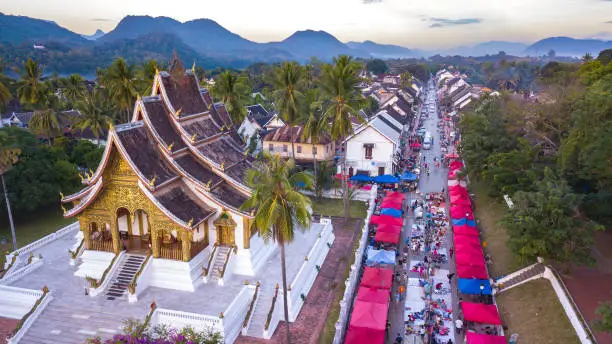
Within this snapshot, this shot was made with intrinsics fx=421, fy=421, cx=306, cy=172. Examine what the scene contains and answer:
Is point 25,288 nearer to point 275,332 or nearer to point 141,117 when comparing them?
point 141,117

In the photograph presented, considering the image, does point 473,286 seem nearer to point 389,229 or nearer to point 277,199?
point 389,229

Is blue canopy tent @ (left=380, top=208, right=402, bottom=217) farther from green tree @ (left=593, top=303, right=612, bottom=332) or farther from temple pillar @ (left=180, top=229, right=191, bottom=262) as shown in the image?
green tree @ (left=593, top=303, right=612, bottom=332)

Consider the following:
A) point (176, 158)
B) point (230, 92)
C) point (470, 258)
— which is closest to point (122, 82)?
point (230, 92)

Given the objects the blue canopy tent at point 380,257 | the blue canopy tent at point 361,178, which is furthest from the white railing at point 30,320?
the blue canopy tent at point 361,178

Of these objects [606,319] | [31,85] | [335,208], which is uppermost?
[31,85]

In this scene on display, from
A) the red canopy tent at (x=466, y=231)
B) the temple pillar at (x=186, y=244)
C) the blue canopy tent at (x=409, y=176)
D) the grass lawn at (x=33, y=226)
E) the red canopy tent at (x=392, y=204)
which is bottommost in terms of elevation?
→ the grass lawn at (x=33, y=226)

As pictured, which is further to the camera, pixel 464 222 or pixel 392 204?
pixel 392 204

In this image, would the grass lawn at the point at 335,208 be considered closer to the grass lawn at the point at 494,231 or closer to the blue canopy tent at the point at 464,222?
the blue canopy tent at the point at 464,222
